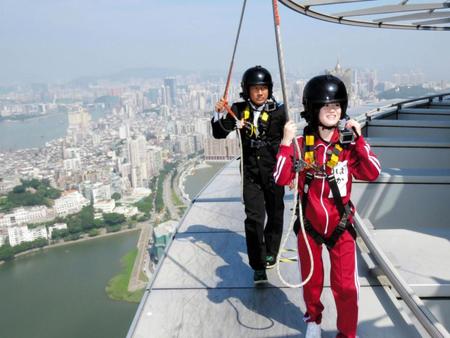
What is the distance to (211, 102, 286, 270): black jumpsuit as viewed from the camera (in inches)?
124

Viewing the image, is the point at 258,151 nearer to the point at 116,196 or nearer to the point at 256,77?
the point at 256,77

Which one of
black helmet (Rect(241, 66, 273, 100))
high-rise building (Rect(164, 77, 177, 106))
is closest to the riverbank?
black helmet (Rect(241, 66, 273, 100))

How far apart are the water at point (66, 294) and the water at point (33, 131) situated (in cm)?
5538

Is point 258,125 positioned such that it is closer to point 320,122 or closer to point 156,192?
point 320,122

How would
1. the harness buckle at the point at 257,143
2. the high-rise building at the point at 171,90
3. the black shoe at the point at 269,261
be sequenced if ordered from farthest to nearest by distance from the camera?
the high-rise building at the point at 171,90, the black shoe at the point at 269,261, the harness buckle at the point at 257,143

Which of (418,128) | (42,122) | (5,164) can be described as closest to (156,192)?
(5,164)

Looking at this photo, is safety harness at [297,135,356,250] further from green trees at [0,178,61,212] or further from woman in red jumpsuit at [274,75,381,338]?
green trees at [0,178,61,212]

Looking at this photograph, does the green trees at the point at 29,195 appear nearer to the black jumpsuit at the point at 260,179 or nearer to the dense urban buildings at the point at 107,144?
the dense urban buildings at the point at 107,144

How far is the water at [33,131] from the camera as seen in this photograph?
92500 mm

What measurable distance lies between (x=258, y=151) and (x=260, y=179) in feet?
0.69

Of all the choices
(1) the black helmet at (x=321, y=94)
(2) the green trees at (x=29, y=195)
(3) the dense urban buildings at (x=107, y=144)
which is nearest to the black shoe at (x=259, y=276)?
(1) the black helmet at (x=321, y=94)

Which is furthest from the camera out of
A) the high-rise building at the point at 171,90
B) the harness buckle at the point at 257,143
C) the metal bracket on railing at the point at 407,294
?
the high-rise building at the point at 171,90

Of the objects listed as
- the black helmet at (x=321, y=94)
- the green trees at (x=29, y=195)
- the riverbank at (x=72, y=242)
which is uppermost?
the black helmet at (x=321, y=94)

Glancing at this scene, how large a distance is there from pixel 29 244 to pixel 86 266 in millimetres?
8567
